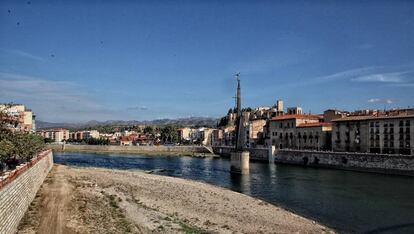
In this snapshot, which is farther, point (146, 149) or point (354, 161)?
point (146, 149)

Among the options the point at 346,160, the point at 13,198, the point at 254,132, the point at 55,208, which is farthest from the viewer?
the point at 254,132

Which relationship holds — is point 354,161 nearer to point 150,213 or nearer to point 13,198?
point 150,213

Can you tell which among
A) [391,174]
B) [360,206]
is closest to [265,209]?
[360,206]

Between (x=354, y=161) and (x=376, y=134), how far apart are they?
11020 mm

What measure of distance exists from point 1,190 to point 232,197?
2886 cm

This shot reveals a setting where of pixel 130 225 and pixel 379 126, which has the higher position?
pixel 379 126

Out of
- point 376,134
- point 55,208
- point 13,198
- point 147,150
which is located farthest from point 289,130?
point 13,198

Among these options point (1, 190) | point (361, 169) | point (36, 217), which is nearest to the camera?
point (1, 190)

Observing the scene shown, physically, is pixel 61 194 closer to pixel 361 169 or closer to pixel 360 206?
pixel 360 206

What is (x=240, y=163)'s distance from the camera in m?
78.3

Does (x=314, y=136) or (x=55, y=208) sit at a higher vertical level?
(x=314, y=136)

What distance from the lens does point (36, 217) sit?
93.9 ft

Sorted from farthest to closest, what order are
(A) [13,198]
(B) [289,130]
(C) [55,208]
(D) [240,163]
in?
1. (B) [289,130]
2. (D) [240,163]
3. (C) [55,208]
4. (A) [13,198]

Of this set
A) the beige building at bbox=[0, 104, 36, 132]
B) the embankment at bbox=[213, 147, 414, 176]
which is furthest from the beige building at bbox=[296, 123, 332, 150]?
the beige building at bbox=[0, 104, 36, 132]
